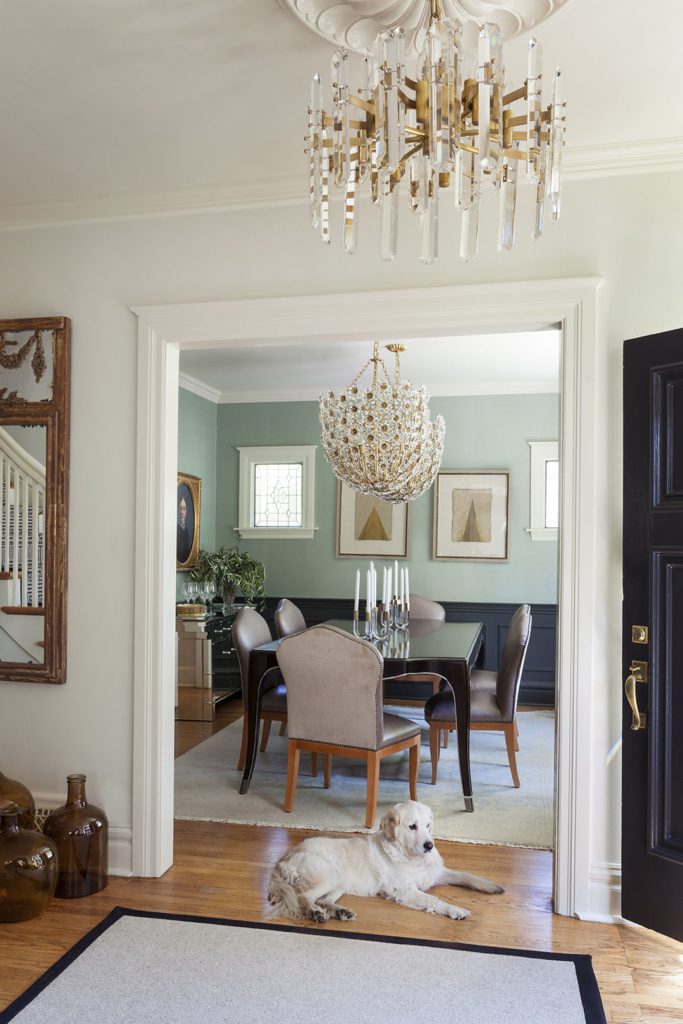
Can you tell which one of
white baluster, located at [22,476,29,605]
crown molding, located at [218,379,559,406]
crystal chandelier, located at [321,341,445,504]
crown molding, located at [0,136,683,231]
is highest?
crown molding, located at [0,136,683,231]

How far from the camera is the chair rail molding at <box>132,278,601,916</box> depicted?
112 inches

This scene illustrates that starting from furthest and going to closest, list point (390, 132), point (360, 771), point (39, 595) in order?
1. point (360, 771)
2. point (39, 595)
3. point (390, 132)

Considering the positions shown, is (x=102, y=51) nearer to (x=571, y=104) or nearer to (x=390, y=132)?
(x=390, y=132)

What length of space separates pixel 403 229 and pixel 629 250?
32.4 inches

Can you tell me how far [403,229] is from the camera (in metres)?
3.02

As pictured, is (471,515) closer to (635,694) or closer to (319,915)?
(635,694)

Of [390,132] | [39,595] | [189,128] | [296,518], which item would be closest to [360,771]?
[39,595]

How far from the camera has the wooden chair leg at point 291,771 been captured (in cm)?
396

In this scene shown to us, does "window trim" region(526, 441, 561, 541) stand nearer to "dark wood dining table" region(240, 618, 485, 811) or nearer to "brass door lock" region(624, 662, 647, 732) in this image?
"dark wood dining table" region(240, 618, 485, 811)

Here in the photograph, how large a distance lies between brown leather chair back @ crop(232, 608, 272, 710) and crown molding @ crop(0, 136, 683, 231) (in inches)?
87.3

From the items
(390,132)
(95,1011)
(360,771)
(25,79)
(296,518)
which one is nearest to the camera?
(390,132)

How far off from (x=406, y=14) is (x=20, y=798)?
2.95 meters

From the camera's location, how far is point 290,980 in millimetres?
2422

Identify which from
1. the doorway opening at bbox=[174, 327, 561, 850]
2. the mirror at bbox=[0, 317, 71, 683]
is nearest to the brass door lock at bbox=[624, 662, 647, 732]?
the mirror at bbox=[0, 317, 71, 683]
